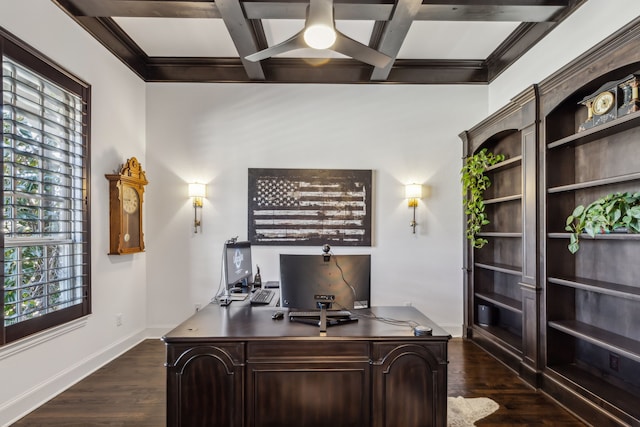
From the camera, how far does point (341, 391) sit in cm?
192

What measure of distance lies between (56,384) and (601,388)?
3950mm

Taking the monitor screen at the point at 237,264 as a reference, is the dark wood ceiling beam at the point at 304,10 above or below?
above

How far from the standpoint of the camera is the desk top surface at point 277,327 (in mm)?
1908

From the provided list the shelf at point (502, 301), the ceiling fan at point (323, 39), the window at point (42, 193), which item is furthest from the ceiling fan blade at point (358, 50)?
the shelf at point (502, 301)

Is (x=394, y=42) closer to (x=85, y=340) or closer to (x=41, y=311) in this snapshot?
(x=41, y=311)

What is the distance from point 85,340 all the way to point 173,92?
9.20 feet

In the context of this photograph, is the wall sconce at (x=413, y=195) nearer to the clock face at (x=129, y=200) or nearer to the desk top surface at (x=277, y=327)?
the desk top surface at (x=277, y=327)

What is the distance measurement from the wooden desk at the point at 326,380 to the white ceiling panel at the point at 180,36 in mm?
2842

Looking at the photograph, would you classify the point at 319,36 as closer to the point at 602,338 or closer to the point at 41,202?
the point at 41,202

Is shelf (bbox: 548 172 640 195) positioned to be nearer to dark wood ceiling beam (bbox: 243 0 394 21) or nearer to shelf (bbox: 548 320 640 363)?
shelf (bbox: 548 320 640 363)

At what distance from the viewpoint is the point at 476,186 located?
3.77 m

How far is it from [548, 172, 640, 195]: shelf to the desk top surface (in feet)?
4.63

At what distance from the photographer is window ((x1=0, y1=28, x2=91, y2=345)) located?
7.31 ft

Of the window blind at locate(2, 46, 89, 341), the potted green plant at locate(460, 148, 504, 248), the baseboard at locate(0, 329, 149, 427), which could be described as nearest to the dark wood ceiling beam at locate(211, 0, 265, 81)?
the window blind at locate(2, 46, 89, 341)
